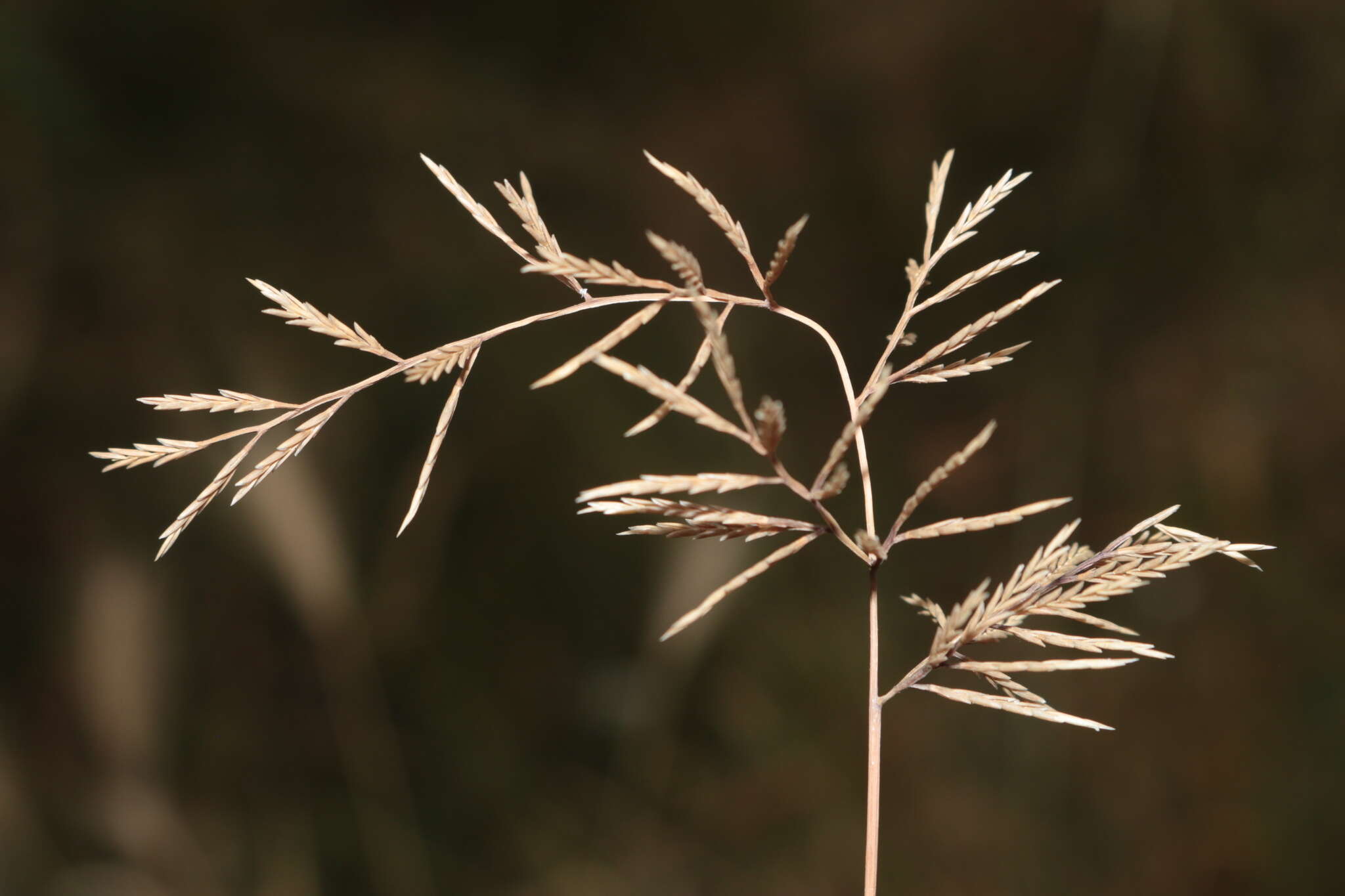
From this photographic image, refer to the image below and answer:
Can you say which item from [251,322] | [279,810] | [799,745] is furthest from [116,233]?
[799,745]

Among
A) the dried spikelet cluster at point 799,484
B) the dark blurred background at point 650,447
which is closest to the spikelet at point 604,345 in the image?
the dried spikelet cluster at point 799,484

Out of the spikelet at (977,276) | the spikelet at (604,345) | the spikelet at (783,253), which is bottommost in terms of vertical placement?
the spikelet at (604,345)

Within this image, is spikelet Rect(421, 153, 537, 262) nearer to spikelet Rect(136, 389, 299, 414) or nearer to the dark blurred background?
spikelet Rect(136, 389, 299, 414)

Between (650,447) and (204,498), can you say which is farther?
(650,447)

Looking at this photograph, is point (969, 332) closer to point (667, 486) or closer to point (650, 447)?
point (667, 486)

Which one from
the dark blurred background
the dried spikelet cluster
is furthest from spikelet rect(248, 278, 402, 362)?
the dark blurred background

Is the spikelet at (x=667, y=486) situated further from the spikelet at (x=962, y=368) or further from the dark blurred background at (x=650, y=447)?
the dark blurred background at (x=650, y=447)

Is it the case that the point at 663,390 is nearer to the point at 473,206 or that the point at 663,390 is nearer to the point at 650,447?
the point at 473,206

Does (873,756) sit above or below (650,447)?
below

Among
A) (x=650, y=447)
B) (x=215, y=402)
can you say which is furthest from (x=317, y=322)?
(x=650, y=447)

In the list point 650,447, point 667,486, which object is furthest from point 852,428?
point 650,447
